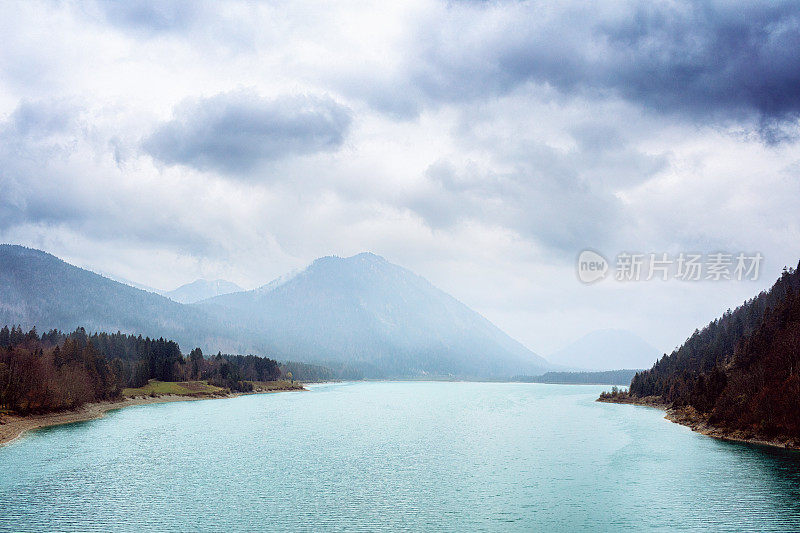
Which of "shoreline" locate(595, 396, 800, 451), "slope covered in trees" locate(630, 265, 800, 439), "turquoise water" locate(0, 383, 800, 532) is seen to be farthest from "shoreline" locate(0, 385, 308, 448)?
"slope covered in trees" locate(630, 265, 800, 439)

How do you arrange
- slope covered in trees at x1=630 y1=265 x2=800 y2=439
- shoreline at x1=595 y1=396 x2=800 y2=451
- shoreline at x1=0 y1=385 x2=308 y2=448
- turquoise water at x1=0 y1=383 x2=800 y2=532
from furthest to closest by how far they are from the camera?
shoreline at x1=0 y1=385 x2=308 y2=448 → slope covered in trees at x1=630 y1=265 x2=800 y2=439 → shoreline at x1=595 y1=396 x2=800 y2=451 → turquoise water at x1=0 y1=383 x2=800 y2=532

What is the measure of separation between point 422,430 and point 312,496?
222 feet

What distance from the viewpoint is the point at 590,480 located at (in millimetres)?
70062

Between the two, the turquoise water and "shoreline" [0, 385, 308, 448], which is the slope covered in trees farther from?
"shoreline" [0, 385, 308, 448]

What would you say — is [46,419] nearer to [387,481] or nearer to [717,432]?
[387,481]

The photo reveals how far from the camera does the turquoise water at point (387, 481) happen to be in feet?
166

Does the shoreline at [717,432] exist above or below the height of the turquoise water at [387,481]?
above

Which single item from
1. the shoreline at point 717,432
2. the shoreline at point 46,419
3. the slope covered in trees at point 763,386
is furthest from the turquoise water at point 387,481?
the slope covered in trees at point 763,386

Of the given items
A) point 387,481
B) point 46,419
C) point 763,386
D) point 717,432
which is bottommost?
point 46,419

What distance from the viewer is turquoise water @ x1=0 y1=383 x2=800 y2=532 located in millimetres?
50688

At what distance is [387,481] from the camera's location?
67.4 meters

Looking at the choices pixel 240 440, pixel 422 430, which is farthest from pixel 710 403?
pixel 240 440

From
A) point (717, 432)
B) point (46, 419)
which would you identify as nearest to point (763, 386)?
point (717, 432)

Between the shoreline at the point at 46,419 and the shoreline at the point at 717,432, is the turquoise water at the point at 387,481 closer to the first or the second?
the shoreline at the point at 46,419
